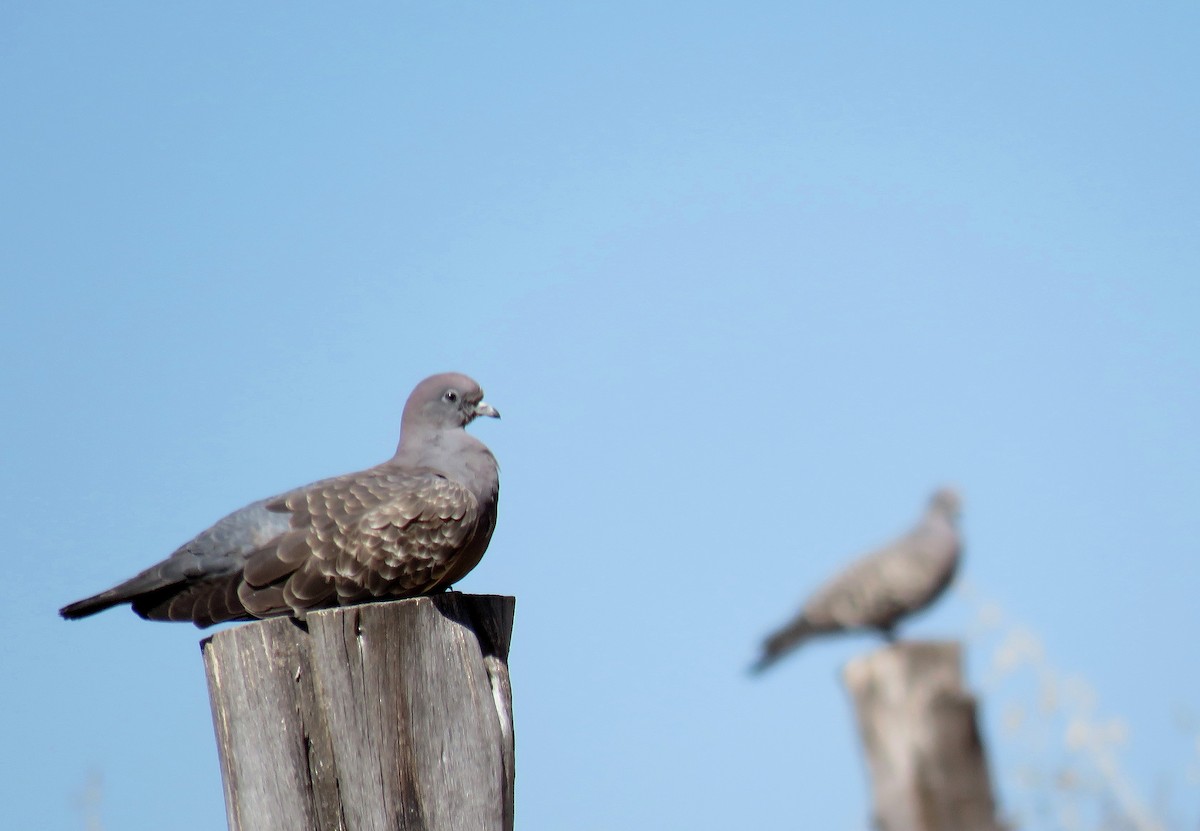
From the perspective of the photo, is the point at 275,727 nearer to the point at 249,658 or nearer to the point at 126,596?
the point at 249,658

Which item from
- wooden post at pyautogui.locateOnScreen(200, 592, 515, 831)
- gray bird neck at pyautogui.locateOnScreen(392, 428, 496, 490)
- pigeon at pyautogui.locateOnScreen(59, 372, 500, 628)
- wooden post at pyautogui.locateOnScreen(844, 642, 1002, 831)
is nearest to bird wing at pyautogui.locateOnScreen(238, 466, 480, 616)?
pigeon at pyautogui.locateOnScreen(59, 372, 500, 628)

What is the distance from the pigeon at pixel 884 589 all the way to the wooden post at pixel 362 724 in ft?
3.15

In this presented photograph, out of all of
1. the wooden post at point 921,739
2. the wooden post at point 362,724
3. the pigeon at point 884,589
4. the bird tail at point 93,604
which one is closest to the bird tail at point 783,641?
the pigeon at point 884,589

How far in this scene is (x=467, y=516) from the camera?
4480 mm

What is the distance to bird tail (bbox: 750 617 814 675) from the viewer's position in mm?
3875

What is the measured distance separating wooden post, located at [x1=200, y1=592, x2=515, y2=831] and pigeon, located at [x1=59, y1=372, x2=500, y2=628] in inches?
28.8

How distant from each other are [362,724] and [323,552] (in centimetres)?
114

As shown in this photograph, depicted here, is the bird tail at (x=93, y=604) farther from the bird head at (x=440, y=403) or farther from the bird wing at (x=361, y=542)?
the bird head at (x=440, y=403)

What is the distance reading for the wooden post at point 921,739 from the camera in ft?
7.91

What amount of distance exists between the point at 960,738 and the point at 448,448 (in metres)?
Result: 2.76

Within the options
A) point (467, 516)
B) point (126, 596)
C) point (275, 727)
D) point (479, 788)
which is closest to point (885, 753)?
point (479, 788)

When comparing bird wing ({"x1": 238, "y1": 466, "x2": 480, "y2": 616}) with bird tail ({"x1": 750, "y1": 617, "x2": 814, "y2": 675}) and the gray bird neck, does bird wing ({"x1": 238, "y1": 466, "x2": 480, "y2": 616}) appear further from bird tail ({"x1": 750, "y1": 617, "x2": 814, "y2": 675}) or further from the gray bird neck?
bird tail ({"x1": 750, "y1": 617, "x2": 814, "y2": 675})

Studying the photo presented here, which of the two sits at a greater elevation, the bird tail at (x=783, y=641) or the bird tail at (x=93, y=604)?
the bird tail at (x=93, y=604)

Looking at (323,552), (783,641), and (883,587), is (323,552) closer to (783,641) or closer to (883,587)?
(783,641)
